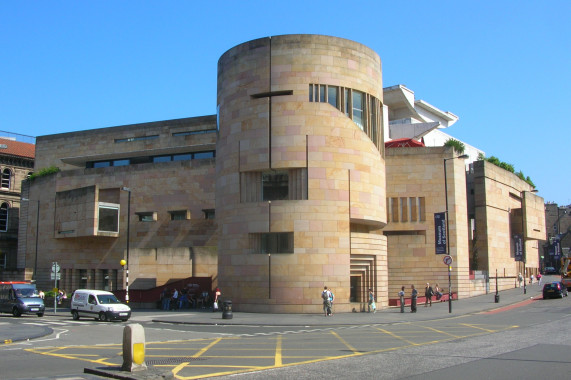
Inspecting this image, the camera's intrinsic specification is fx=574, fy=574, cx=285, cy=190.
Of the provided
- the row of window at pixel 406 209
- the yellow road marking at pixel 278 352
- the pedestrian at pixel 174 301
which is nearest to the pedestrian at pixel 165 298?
the pedestrian at pixel 174 301

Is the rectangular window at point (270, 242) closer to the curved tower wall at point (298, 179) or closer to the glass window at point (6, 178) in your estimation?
the curved tower wall at point (298, 179)

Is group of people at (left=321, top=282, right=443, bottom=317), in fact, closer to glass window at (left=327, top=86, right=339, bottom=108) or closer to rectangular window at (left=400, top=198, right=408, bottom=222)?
rectangular window at (left=400, top=198, right=408, bottom=222)

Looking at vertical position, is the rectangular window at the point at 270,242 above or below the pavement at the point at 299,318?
above

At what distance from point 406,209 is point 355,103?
12.1 metres

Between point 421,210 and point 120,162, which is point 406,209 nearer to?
point 421,210

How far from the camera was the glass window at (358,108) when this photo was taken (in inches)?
1550

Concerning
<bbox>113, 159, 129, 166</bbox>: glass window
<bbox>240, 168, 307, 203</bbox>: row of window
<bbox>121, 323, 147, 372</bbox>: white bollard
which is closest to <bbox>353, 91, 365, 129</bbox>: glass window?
<bbox>240, 168, 307, 203</bbox>: row of window

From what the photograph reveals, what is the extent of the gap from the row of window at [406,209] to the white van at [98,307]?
23227 mm

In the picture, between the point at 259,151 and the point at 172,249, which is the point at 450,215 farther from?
the point at 172,249

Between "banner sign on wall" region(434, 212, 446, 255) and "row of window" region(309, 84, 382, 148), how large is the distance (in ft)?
24.4

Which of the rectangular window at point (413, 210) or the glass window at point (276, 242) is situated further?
the rectangular window at point (413, 210)

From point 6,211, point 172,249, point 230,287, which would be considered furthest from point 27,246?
point 230,287

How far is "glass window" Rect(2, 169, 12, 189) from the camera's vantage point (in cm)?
7850

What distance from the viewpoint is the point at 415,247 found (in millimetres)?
46688
